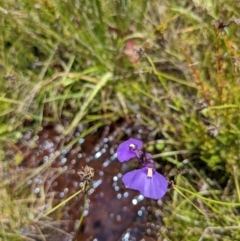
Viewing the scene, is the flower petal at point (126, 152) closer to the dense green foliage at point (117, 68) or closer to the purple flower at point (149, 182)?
the purple flower at point (149, 182)

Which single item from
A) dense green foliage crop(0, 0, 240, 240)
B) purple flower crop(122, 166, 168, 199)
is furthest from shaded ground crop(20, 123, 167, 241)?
purple flower crop(122, 166, 168, 199)

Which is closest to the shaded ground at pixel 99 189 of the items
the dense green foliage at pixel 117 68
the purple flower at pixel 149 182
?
the dense green foliage at pixel 117 68

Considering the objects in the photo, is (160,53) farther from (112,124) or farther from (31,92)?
(31,92)

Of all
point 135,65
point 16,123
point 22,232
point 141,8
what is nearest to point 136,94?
point 135,65

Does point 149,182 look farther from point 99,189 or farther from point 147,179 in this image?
point 99,189

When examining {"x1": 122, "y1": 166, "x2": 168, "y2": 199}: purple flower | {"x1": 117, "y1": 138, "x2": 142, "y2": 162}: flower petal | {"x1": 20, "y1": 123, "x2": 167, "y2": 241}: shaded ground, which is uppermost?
{"x1": 117, "y1": 138, "x2": 142, "y2": 162}: flower petal

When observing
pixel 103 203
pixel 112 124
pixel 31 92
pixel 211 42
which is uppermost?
pixel 211 42

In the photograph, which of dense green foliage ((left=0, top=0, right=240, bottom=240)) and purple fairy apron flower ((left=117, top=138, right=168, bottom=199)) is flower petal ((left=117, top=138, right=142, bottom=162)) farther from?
dense green foliage ((left=0, top=0, right=240, bottom=240))
